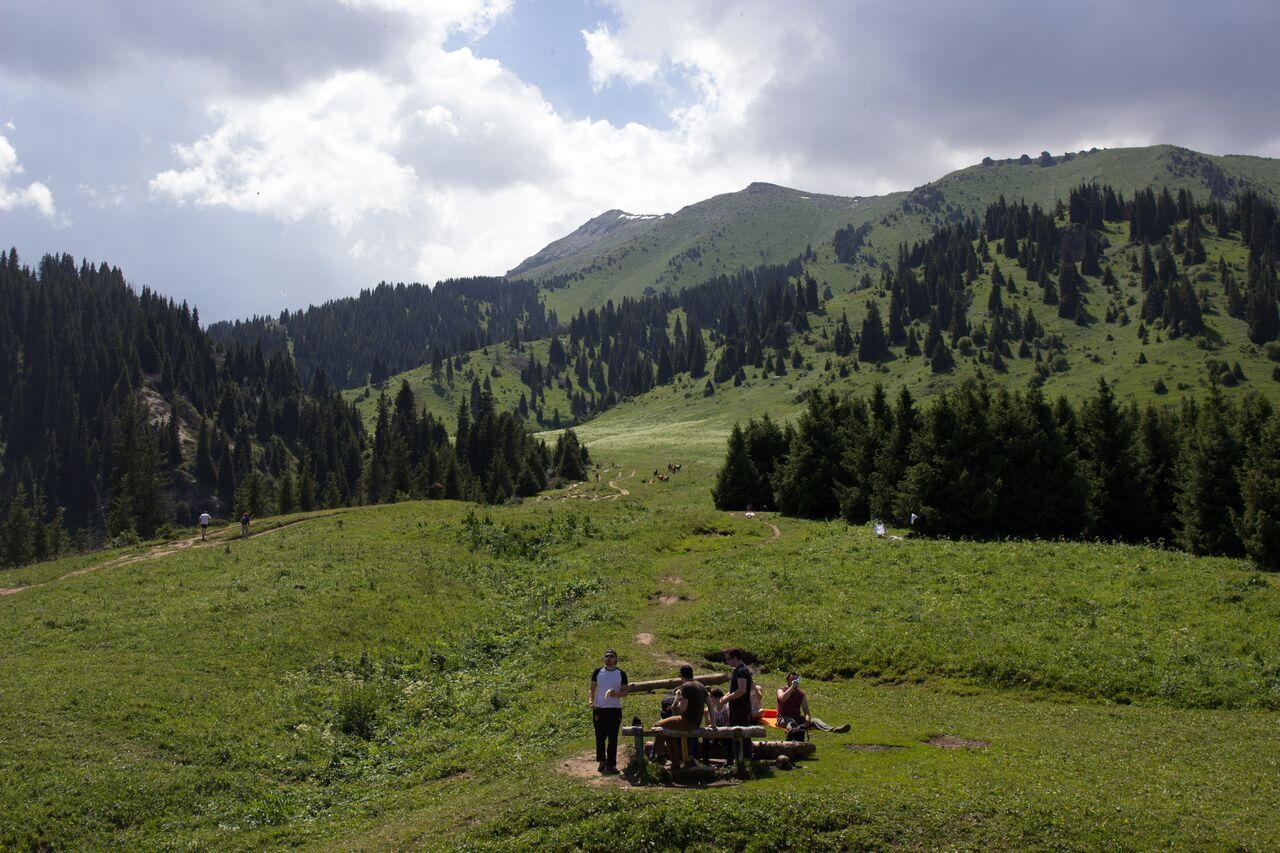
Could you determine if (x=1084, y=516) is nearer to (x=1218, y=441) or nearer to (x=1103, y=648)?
(x=1218, y=441)

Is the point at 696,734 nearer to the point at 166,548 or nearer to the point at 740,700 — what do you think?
the point at 740,700

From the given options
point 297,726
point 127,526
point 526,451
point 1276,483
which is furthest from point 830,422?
point 127,526

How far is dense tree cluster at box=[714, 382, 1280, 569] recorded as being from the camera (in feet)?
166

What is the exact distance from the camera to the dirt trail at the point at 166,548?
46094 mm

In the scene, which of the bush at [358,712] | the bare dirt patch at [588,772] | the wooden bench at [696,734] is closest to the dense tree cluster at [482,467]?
the bush at [358,712]

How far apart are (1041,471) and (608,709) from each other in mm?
44846

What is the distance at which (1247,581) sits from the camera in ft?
108

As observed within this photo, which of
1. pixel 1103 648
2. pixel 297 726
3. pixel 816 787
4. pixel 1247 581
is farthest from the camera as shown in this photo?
pixel 1247 581

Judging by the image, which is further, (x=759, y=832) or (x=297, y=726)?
(x=297, y=726)

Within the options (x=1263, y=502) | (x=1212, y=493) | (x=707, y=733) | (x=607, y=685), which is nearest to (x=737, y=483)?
(x=1212, y=493)

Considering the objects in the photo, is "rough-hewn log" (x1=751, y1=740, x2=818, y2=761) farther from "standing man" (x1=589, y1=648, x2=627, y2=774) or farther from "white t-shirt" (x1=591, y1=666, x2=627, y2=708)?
"white t-shirt" (x1=591, y1=666, x2=627, y2=708)

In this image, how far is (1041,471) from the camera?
5303cm

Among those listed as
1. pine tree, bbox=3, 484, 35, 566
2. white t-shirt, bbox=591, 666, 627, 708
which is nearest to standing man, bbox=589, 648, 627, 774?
white t-shirt, bbox=591, 666, 627, 708

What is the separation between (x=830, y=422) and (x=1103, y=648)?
39320mm
